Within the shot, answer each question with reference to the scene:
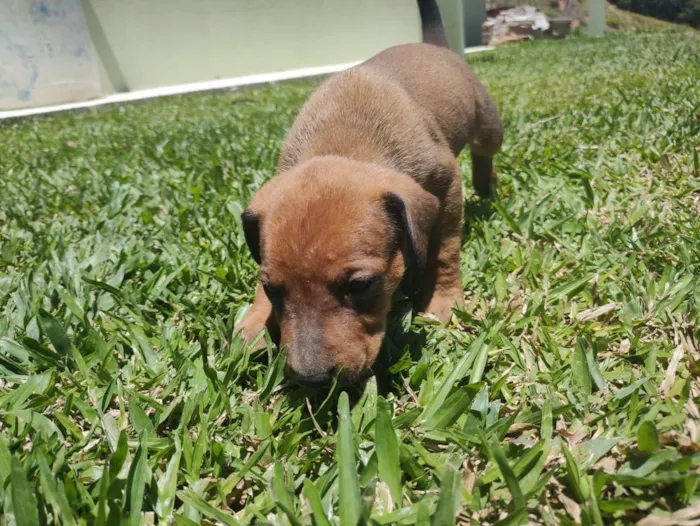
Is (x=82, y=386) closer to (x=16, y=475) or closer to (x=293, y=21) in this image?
(x=16, y=475)

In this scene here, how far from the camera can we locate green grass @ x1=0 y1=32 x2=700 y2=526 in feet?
5.42

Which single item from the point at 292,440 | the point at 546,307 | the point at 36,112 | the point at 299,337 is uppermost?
the point at 299,337

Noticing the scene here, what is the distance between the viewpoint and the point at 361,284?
7.34 feet

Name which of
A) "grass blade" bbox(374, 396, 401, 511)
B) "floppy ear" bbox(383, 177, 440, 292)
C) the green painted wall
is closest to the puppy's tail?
"floppy ear" bbox(383, 177, 440, 292)

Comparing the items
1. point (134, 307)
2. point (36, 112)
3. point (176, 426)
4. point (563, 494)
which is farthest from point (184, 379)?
point (36, 112)

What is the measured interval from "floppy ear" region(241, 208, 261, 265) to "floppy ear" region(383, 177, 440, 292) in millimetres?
555

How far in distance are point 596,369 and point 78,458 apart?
181 centimetres

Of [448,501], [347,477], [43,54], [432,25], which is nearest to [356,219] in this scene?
[347,477]

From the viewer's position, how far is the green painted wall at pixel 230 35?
1340cm

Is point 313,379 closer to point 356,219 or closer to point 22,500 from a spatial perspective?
Answer: point 356,219

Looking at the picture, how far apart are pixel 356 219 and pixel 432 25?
381cm

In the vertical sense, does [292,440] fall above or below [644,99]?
above

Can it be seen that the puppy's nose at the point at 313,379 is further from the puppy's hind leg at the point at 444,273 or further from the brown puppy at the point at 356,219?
the puppy's hind leg at the point at 444,273

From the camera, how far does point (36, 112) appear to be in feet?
36.7
